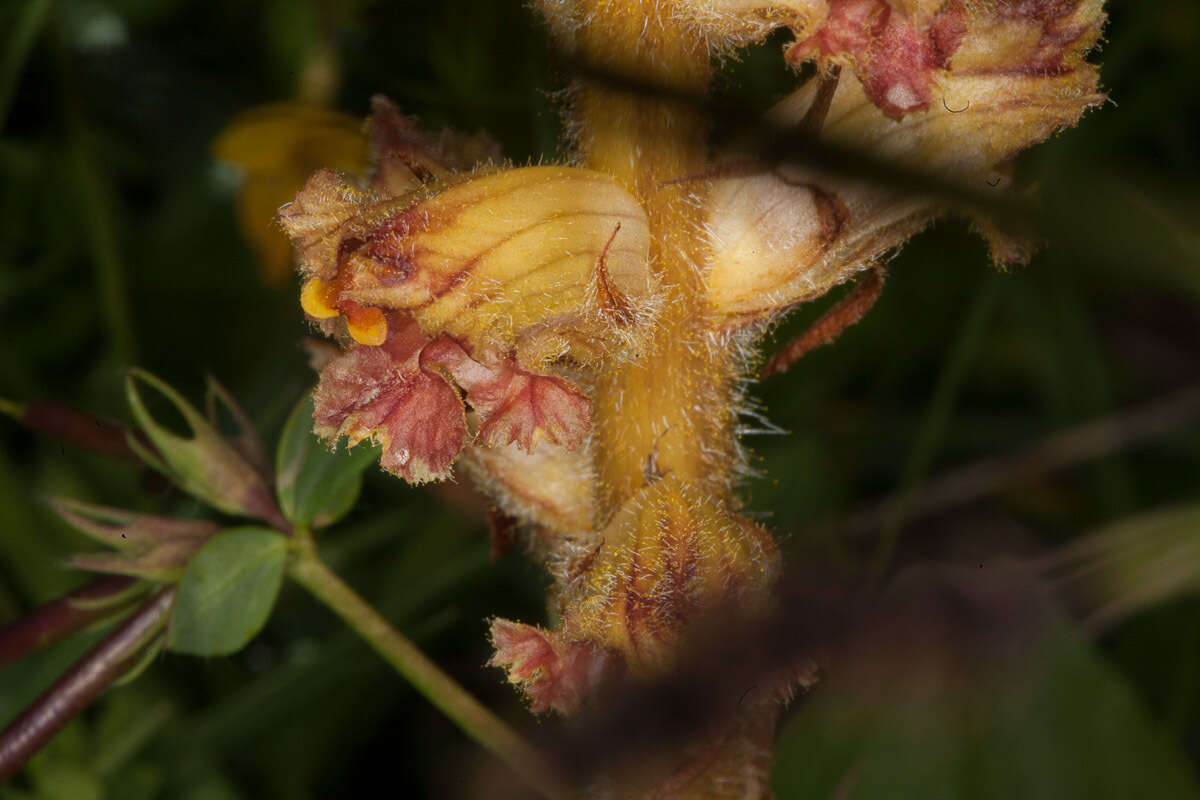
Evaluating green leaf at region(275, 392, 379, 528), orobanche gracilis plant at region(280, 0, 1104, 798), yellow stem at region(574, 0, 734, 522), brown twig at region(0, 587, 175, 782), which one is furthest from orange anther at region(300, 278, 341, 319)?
brown twig at region(0, 587, 175, 782)

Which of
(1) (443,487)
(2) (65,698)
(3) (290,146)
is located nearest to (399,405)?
(2) (65,698)

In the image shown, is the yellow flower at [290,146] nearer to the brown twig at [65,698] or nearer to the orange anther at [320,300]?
the brown twig at [65,698]

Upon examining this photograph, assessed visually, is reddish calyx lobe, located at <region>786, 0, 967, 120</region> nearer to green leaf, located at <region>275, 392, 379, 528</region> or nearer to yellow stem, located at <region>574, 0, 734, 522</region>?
yellow stem, located at <region>574, 0, 734, 522</region>

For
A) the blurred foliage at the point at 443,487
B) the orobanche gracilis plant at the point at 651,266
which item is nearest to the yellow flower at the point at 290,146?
the blurred foliage at the point at 443,487

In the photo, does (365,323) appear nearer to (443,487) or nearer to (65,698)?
(65,698)

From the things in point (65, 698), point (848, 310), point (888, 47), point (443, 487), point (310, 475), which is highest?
point (888, 47)
